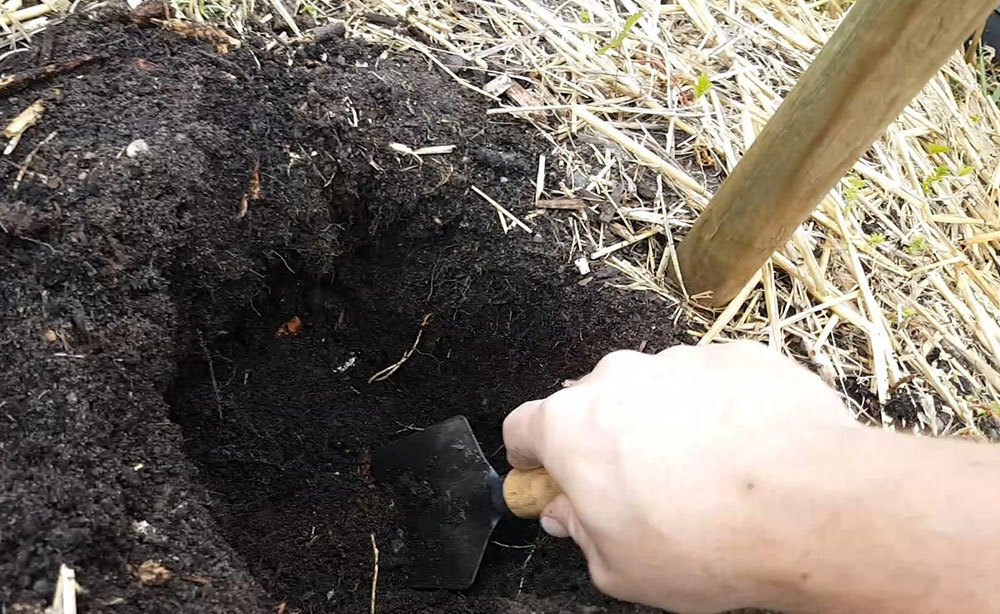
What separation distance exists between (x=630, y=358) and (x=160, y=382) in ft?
2.93

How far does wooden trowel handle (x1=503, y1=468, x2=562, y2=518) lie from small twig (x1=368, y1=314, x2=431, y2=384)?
0.53 m

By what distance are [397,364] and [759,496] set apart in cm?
114

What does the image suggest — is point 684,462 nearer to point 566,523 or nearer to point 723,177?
point 566,523

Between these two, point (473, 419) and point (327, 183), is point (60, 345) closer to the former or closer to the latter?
point (327, 183)

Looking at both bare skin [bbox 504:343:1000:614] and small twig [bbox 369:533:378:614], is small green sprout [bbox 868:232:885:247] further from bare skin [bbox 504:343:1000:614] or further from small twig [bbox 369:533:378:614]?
small twig [bbox 369:533:378:614]

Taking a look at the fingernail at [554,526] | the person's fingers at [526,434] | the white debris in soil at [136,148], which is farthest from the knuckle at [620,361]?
the white debris in soil at [136,148]

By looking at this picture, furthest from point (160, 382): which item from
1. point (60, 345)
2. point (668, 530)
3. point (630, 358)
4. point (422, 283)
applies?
point (668, 530)

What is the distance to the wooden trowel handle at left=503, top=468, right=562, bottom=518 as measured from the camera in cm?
138

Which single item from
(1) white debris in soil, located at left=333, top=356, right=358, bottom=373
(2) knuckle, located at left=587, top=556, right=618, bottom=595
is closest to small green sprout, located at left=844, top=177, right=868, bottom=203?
(2) knuckle, located at left=587, top=556, right=618, bottom=595

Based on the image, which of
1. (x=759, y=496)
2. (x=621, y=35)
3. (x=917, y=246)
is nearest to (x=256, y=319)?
(x=621, y=35)

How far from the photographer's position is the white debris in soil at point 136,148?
1497 mm

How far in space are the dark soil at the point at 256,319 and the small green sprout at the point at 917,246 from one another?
72 centimetres

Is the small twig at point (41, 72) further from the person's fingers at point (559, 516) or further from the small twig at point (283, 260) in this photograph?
the person's fingers at point (559, 516)

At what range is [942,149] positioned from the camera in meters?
1.99
